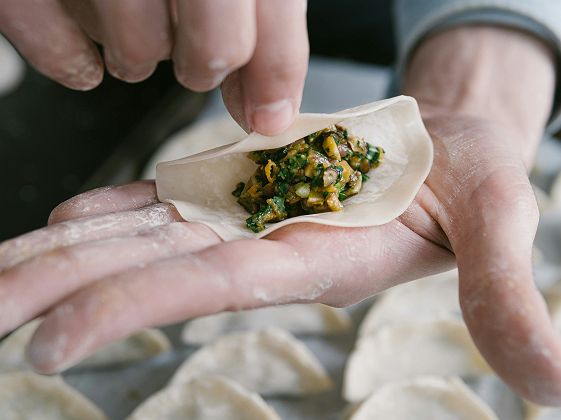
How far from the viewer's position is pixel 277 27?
110cm

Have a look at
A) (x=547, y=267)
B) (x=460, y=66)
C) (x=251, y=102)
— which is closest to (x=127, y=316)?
(x=251, y=102)

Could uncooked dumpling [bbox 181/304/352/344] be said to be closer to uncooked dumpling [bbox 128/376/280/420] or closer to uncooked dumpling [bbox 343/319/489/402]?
uncooked dumpling [bbox 343/319/489/402]

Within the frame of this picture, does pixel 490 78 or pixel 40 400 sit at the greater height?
pixel 490 78

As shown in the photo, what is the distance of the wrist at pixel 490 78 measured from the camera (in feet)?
6.81

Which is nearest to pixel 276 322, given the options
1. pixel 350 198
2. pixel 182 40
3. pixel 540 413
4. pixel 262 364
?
pixel 262 364

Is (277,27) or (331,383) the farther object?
(331,383)

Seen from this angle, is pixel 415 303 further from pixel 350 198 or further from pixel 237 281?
pixel 237 281

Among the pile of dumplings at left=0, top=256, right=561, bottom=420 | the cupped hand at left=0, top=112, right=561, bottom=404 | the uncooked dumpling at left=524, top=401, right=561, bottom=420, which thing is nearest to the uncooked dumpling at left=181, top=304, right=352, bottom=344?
the pile of dumplings at left=0, top=256, right=561, bottom=420

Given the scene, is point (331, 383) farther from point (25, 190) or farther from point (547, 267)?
point (25, 190)

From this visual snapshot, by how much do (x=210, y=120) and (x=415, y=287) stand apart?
1.26 metres

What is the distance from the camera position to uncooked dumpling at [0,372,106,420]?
1884 mm

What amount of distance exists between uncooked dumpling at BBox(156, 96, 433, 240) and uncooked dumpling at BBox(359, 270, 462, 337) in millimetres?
696

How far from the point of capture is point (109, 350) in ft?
6.78

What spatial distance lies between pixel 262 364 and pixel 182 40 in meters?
1.25
